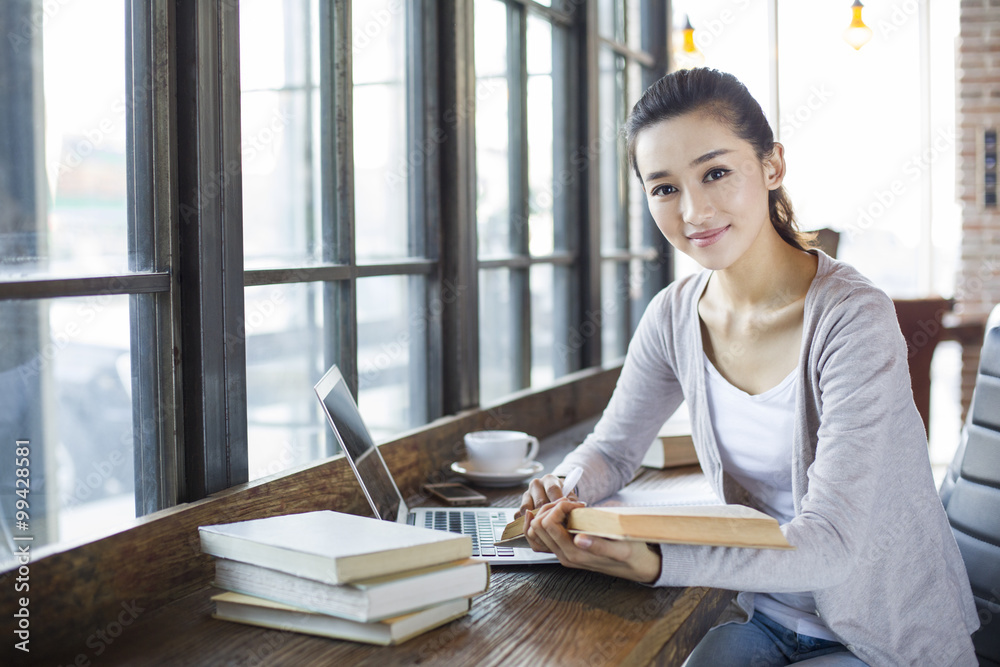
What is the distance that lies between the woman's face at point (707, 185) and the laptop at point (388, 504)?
57cm

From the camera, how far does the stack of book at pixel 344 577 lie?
0.95 metres

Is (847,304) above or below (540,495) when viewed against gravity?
above

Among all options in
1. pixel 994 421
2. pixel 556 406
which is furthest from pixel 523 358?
pixel 994 421

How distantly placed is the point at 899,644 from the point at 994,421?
0.44 metres

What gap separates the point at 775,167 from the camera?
59.8 inches

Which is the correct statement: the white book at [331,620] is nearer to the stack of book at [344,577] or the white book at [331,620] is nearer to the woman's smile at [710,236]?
the stack of book at [344,577]

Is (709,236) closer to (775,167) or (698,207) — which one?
(698,207)

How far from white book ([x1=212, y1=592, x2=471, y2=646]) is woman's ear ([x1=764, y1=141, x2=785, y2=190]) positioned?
0.90 metres

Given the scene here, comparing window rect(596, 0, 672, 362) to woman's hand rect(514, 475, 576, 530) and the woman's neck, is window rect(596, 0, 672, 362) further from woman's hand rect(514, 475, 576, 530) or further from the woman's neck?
woman's hand rect(514, 475, 576, 530)

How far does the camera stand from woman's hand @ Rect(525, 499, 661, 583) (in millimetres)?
1097

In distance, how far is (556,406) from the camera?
98.2 inches

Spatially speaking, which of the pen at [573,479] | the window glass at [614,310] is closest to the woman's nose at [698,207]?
the pen at [573,479]

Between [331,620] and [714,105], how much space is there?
3.28 feet

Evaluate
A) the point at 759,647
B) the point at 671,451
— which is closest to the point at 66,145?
the point at 759,647
